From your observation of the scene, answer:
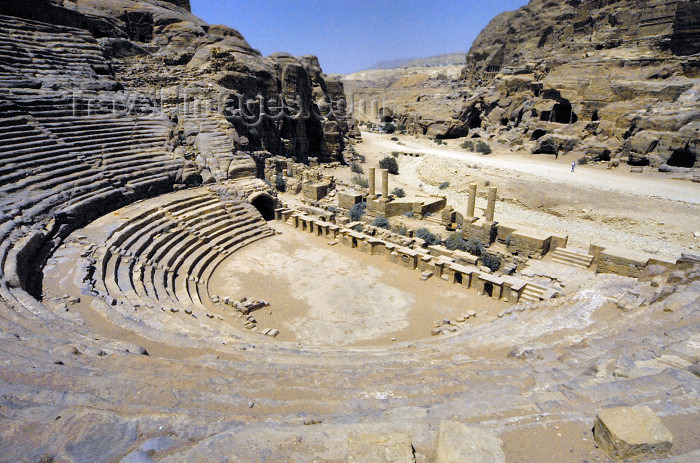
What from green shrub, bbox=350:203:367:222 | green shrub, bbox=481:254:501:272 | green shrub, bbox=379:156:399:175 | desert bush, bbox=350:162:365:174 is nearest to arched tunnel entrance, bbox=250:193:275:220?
green shrub, bbox=350:203:367:222

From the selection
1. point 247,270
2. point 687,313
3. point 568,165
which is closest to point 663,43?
point 568,165

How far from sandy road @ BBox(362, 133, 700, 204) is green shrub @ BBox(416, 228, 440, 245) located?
12206mm

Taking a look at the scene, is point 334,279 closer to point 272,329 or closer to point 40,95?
point 272,329

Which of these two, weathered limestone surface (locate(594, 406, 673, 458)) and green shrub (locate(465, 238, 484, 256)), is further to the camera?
green shrub (locate(465, 238, 484, 256))

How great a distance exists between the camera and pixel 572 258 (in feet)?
47.4

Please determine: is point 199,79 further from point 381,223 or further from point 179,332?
point 179,332

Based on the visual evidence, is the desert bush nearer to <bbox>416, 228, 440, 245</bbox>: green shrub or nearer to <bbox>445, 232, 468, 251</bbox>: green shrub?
<bbox>416, 228, 440, 245</bbox>: green shrub

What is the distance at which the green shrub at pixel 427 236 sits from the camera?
53.4ft

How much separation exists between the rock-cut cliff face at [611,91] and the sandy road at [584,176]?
92.7 inches

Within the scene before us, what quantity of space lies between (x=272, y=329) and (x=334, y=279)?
3614mm

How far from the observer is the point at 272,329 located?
10070mm

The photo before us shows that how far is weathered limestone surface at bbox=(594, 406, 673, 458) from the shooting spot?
10.2 ft

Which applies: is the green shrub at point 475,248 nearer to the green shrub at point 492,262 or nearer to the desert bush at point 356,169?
the green shrub at point 492,262

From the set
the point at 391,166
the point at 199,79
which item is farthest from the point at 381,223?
the point at 199,79
